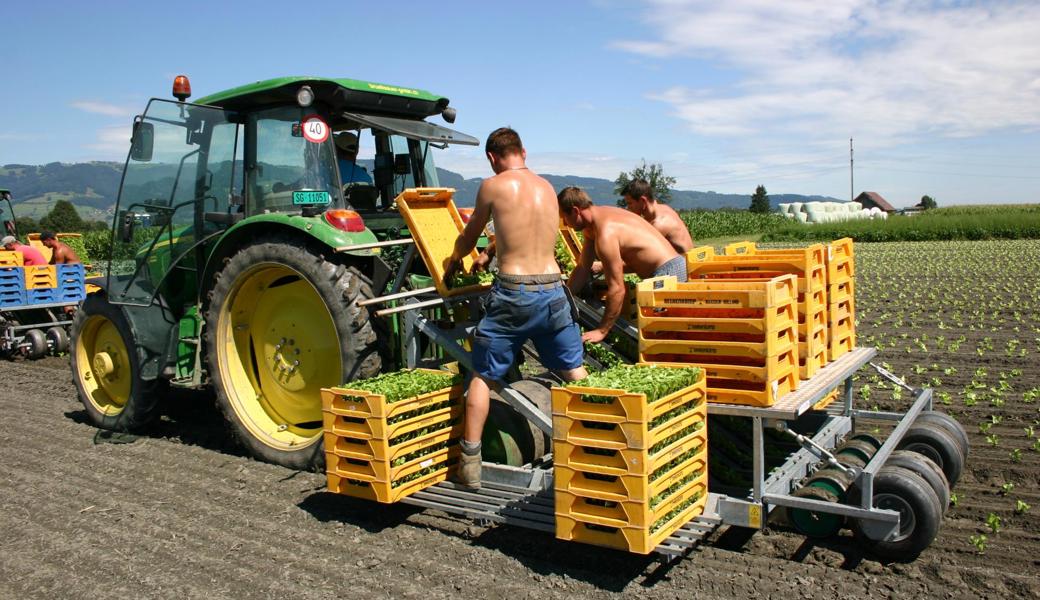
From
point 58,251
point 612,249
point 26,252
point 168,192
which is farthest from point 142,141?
point 58,251

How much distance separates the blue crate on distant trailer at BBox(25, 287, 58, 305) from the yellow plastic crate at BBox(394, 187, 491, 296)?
832 centimetres

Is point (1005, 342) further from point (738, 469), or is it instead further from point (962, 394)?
point (738, 469)

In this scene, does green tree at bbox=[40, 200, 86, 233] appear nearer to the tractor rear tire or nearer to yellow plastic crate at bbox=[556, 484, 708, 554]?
the tractor rear tire

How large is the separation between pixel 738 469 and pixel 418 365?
2.11 metres

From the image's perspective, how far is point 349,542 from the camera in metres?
4.61

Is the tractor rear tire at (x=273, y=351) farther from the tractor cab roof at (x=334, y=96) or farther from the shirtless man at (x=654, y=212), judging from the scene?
the shirtless man at (x=654, y=212)

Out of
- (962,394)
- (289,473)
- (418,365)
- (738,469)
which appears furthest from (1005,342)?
(289,473)

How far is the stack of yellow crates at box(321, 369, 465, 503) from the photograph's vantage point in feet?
15.1

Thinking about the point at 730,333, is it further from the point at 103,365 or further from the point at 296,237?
the point at 103,365

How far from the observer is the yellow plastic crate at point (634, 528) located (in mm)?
3754

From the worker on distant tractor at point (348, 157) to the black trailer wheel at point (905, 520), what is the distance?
4180 mm

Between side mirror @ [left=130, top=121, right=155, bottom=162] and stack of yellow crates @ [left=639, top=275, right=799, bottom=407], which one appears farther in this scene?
side mirror @ [left=130, top=121, right=155, bottom=162]

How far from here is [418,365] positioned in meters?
5.47

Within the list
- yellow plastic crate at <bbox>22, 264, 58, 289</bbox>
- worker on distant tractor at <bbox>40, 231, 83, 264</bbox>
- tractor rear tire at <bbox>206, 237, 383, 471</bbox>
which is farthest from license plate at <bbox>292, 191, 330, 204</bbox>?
worker on distant tractor at <bbox>40, 231, 83, 264</bbox>
